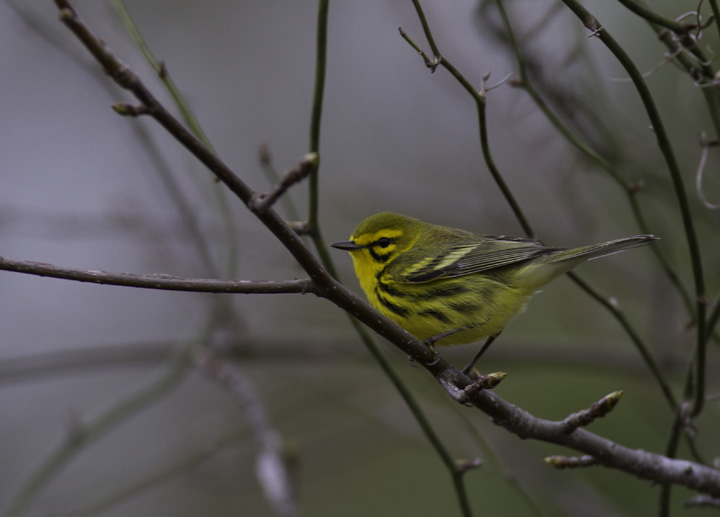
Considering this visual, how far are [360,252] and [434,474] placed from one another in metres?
3.83

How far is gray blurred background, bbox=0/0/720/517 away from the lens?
4027 millimetres

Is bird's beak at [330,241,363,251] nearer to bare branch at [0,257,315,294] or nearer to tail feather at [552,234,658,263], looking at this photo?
tail feather at [552,234,658,263]

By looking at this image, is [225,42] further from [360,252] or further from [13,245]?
[360,252]

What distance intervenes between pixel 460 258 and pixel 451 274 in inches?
8.0

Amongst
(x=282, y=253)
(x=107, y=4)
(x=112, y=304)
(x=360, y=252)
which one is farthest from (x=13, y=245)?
(x=360, y=252)

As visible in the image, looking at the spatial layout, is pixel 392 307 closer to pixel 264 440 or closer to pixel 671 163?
pixel 264 440

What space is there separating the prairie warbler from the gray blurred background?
36 centimetres

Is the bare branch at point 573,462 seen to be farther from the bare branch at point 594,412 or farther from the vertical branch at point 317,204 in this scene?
the vertical branch at point 317,204

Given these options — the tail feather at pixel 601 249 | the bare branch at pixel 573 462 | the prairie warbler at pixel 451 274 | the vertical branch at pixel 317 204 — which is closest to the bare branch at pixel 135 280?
the vertical branch at pixel 317 204

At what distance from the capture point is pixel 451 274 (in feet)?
10.9

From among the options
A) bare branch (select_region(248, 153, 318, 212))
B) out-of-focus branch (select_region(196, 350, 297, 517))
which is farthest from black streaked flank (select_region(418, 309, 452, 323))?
bare branch (select_region(248, 153, 318, 212))

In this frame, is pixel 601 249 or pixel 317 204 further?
pixel 601 249

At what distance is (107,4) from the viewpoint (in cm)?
374

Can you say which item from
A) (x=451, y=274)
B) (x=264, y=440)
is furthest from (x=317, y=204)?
(x=264, y=440)
